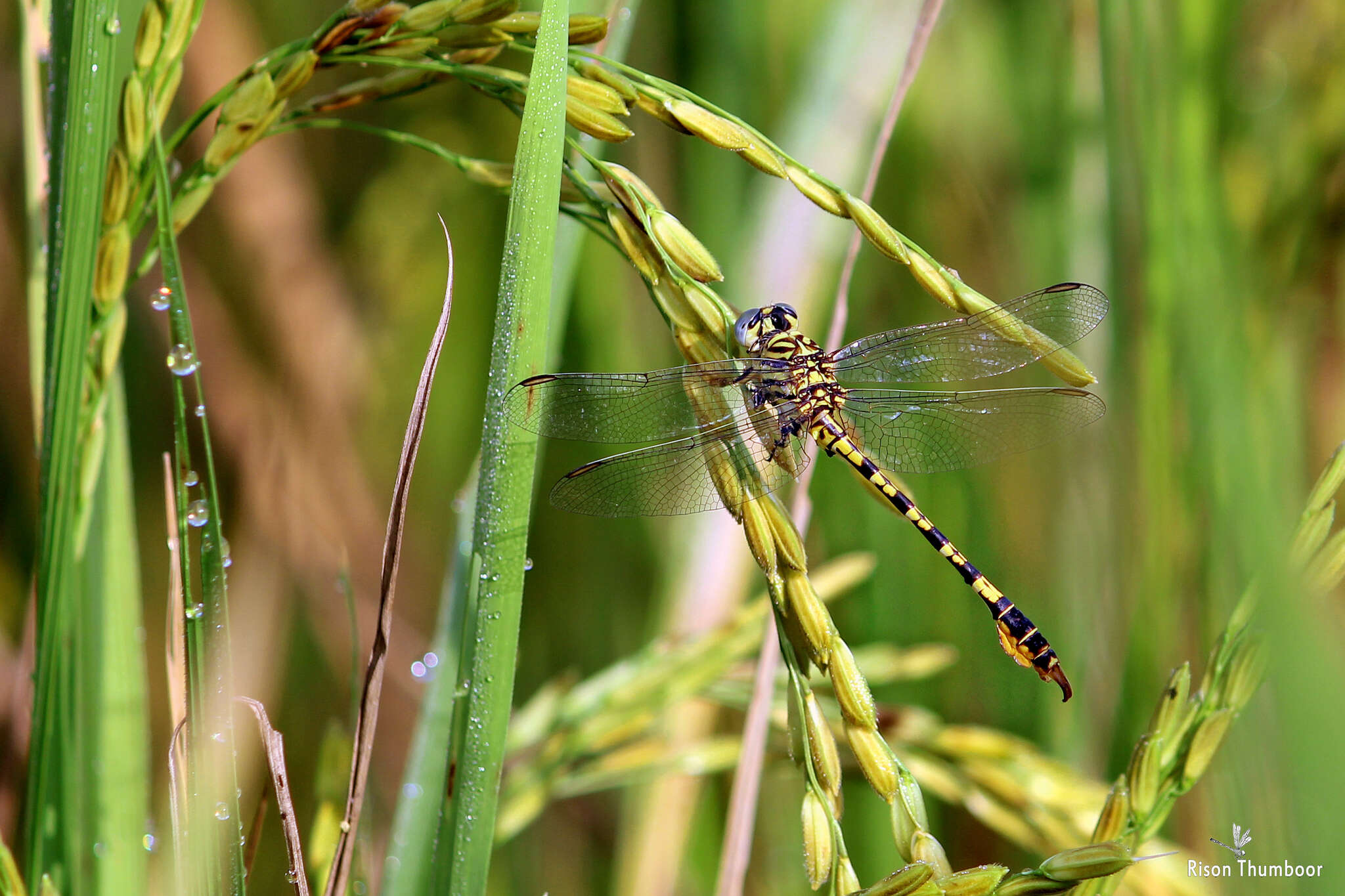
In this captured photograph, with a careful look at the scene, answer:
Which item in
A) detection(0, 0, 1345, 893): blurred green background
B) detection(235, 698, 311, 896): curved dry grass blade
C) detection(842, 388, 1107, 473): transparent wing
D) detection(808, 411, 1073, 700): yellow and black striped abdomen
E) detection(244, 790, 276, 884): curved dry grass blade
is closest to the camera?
detection(235, 698, 311, 896): curved dry grass blade

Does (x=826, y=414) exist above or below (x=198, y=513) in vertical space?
above

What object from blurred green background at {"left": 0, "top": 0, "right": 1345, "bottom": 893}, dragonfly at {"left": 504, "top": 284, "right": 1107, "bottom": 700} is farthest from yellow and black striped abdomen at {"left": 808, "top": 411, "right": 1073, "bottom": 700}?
blurred green background at {"left": 0, "top": 0, "right": 1345, "bottom": 893}

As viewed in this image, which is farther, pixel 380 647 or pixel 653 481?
pixel 653 481

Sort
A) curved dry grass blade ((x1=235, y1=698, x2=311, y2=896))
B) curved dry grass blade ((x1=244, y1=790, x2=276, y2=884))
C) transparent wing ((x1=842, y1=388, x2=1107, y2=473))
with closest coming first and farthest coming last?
curved dry grass blade ((x1=235, y1=698, x2=311, y2=896)) < curved dry grass blade ((x1=244, y1=790, x2=276, y2=884)) < transparent wing ((x1=842, y1=388, x2=1107, y2=473))

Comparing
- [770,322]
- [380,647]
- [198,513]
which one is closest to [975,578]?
[770,322]

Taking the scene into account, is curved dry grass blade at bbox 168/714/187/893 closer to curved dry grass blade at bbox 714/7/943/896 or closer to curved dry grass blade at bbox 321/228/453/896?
curved dry grass blade at bbox 321/228/453/896

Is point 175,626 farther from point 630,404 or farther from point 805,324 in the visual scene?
point 805,324

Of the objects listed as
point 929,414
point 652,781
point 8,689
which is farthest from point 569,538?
point 8,689
